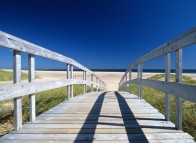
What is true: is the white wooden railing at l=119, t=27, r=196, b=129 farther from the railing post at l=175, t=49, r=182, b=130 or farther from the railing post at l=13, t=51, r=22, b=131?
the railing post at l=13, t=51, r=22, b=131

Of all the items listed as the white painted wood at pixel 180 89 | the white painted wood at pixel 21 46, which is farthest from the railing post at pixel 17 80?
the white painted wood at pixel 180 89

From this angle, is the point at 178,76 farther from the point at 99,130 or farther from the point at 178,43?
the point at 99,130

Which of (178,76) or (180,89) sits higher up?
(178,76)

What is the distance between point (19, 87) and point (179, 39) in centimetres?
211

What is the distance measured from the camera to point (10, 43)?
290 cm

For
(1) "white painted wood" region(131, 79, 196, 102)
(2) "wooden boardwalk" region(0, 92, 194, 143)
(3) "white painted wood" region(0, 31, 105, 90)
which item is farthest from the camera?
(2) "wooden boardwalk" region(0, 92, 194, 143)

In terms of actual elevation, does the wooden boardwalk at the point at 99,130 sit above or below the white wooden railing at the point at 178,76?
below

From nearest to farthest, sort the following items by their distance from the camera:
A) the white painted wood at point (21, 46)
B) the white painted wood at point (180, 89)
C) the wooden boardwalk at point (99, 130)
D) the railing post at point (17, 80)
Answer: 1. the white painted wood at point (180, 89)
2. the white painted wood at point (21, 46)
3. the wooden boardwalk at point (99, 130)
4. the railing post at point (17, 80)

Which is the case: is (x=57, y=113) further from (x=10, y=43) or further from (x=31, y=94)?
(x=10, y=43)

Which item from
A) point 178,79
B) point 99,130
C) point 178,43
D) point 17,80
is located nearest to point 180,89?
point 178,79

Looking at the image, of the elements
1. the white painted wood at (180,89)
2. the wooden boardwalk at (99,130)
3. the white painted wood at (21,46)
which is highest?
the white painted wood at (21,46)

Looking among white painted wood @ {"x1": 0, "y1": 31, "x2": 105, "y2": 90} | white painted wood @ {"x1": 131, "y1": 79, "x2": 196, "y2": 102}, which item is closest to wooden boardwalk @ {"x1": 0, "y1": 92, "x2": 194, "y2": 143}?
white painted wood @ {"x1": 131, "y1": 79, "x2": 196, "y2": 102}

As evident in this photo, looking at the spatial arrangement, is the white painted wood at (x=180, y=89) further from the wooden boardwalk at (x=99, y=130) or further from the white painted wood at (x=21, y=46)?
the white painted wood at (x=21, y=46)

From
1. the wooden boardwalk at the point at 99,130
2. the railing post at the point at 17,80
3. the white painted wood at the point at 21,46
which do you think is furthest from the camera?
the railing post at the point at 17,80
